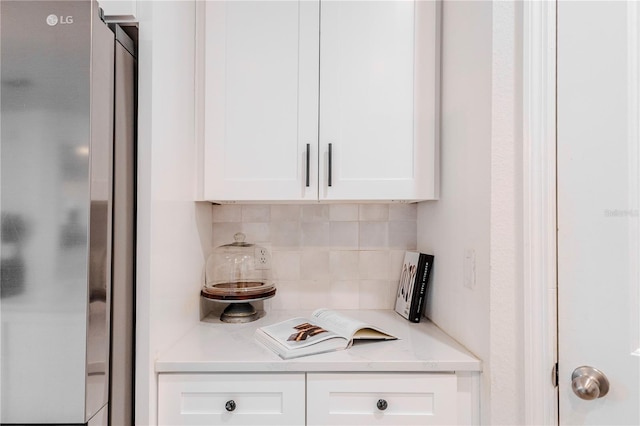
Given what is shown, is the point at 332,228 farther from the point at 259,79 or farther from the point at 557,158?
the point at 557,158

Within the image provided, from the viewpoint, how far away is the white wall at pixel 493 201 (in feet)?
3.24

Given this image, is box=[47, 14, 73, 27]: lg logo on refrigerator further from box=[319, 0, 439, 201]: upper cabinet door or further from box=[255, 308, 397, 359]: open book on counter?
box=[255, 308, 397, 359]: open book on counter

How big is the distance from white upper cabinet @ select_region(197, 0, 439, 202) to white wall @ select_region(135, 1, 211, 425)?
12 centimetres

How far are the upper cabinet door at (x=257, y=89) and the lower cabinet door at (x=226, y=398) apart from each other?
24.4 inches

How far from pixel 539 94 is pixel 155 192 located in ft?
3.48

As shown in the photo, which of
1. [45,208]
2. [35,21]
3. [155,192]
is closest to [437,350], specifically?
[155,192]

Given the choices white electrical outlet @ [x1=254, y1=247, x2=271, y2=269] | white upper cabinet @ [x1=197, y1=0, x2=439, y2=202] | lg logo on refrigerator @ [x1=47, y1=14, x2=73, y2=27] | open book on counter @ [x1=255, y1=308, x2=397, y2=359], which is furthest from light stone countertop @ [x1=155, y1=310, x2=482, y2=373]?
lg logo on refrigerator @ [x1=47, y1=14, x2=73, y2=27]

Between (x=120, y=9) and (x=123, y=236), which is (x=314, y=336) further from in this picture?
(x=120, y=9)

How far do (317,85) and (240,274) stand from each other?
2.68 ft

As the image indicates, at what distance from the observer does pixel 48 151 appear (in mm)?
853

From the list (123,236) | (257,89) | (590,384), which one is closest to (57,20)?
(123,236)

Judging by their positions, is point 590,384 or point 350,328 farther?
point 350,328

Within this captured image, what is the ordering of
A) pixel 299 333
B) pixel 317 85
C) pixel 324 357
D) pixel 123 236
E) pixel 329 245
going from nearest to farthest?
pixel 123 236 < pixel 324 357 < pixel 299 333 < pixel 317 85 < pixel 329 245

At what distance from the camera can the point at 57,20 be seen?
33.7 inches
